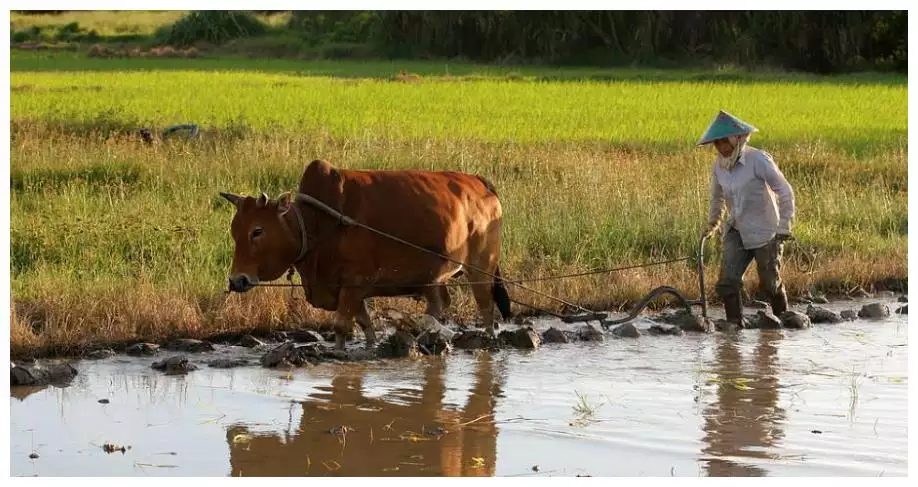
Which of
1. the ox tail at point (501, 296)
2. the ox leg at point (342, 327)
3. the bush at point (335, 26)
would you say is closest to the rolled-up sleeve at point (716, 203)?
the ox tail at point (501, 296)

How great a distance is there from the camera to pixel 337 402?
683 cm

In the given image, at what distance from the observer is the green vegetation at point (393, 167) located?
346 inches

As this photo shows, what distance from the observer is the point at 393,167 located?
→ 44.9ft

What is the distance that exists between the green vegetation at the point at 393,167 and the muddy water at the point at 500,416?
101cm

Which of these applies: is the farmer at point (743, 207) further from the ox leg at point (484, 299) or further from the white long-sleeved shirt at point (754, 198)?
the ox leg at point (484, 299)

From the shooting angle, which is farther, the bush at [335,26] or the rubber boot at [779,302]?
the bush at [335,26]

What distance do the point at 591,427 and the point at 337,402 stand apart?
4.18ft

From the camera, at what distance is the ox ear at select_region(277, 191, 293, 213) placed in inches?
288

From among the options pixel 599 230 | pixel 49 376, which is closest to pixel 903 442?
pixel 49 376

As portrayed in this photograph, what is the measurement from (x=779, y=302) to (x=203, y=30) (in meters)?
41.5

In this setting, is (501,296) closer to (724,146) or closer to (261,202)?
(724,146)

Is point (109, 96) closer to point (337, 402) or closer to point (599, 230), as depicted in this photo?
point (599, 230)

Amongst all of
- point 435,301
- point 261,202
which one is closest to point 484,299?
point 435,301

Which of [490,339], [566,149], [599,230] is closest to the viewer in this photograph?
[490,339]
